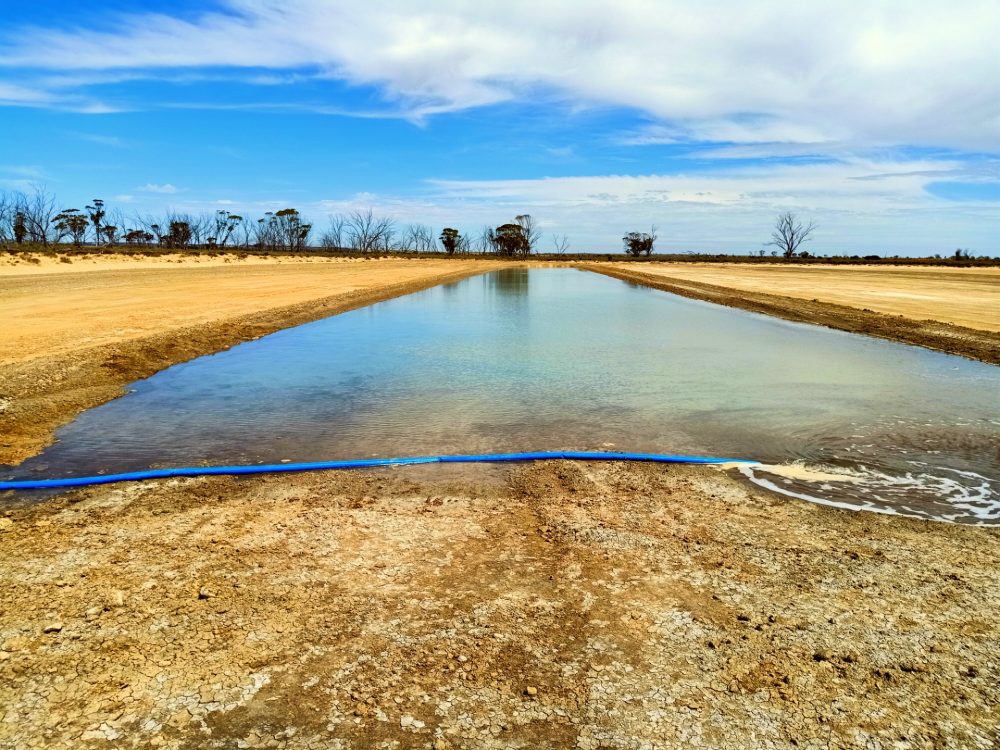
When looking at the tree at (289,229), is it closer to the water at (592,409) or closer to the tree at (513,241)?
the tree at (513,241)

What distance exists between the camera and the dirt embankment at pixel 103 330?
22.8 ft

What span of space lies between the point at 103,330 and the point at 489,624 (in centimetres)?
1162

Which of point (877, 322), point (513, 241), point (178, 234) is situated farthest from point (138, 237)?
point (877, 322)

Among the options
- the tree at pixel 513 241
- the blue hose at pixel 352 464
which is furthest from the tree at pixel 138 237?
the blue hose at pixel 352 464

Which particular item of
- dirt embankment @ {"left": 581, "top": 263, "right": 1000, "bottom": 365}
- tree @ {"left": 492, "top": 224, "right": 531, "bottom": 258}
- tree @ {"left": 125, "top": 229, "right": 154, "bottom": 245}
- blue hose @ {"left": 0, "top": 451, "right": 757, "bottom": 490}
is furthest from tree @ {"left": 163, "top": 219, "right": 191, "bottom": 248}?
blue hose @ {"left": 0, "top": 451, "right": 757, "bottom": 490}

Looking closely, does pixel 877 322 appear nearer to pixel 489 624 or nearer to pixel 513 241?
pixel 489 624

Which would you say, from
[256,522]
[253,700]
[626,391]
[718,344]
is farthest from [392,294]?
[253,700]

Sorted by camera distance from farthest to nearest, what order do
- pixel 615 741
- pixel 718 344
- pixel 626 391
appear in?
pixel 718 344 → pixel 626 391 → pixel 615 741

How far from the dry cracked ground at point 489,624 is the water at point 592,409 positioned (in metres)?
1.06

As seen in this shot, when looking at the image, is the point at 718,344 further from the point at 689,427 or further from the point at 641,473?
the point at 641,473

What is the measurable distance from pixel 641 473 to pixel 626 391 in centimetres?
323

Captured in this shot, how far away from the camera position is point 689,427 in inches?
258

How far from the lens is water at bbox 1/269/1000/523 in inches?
211

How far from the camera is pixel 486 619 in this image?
295 centimetres
